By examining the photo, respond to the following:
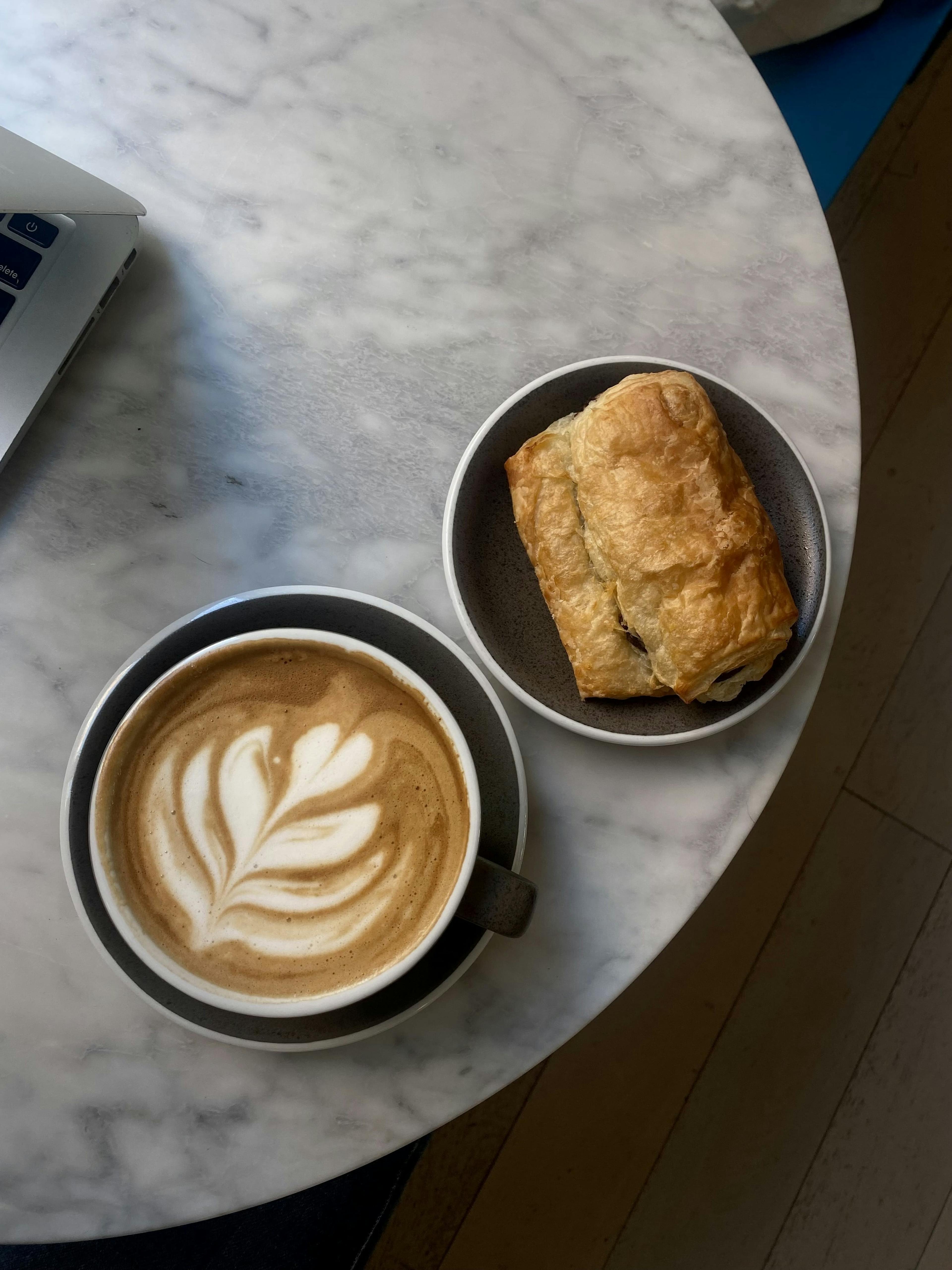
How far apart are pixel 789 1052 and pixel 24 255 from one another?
1.88 meters

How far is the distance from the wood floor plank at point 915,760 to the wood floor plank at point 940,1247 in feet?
2.44

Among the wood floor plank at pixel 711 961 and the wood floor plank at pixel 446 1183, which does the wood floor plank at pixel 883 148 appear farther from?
the wood floor plank at pixel 446 1183

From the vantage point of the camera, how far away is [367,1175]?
123 cm

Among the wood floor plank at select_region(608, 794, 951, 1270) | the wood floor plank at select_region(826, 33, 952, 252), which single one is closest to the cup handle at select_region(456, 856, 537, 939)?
the wood floor plank at select_region(608, 794, 951, 1270)

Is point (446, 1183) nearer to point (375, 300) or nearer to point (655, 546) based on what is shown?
point (655, 546)

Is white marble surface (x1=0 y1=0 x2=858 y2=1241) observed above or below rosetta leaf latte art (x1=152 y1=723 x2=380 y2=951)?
above

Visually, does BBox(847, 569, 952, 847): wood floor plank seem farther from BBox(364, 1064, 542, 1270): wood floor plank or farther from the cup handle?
the cup handle

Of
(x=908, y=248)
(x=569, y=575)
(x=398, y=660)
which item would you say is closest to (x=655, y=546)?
(x=569, y=575)

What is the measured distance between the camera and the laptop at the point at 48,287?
968 millimetres

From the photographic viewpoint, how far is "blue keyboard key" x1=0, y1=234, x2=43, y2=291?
0.96 m

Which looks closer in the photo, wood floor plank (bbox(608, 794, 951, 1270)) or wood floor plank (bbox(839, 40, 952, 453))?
wood floor plank (bbox(608, 794, 951, 1270))

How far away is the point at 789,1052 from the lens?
1.83m

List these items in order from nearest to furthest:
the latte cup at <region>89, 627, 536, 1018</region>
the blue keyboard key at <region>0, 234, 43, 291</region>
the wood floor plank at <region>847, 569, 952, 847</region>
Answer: the latte cup at <region>89, 627, 536, 1018</region> → the blue keyboard key at <region>0, 234, 43, 291</region> → the wood floor plank at <region>847, 569, 952, 847</region>

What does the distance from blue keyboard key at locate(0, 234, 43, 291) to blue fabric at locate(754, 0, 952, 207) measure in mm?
1059
